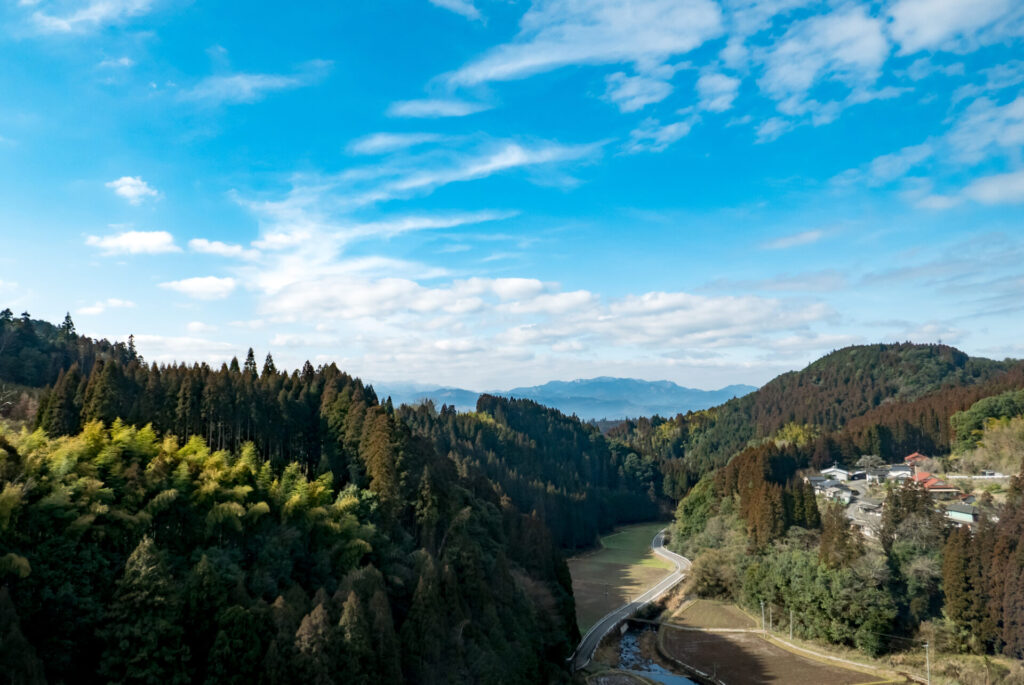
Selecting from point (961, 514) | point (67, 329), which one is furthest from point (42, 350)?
point (961, 514)

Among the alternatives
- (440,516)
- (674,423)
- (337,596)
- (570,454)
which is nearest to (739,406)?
(674,423)

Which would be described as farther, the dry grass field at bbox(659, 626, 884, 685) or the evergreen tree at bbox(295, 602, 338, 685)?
the dry grass field at bbox(659, 626, 884, 685)

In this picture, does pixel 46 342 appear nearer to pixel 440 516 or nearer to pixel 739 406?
pixel 440 516

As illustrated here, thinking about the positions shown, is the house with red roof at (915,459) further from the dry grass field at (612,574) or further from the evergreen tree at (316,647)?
the evergreen tree at (316,647)

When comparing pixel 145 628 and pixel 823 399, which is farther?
pixel 823 399

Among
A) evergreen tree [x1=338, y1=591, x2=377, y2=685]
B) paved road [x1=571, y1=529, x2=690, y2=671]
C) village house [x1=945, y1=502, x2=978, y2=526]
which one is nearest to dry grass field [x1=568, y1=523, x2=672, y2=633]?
paved road [x1=571, y1=529, x2=690, y2=671]

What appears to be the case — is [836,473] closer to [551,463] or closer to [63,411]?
[551,463]

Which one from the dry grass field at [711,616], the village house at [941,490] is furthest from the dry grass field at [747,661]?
the village house at [941,490]

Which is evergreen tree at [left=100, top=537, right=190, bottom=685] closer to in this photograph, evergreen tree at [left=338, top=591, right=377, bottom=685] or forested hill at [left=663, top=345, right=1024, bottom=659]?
evergreen tree at [left=338, top=591, right=377, bottom=685]
